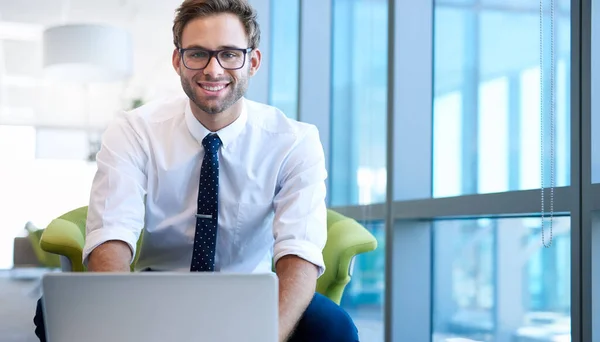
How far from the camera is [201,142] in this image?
2105 millimetres

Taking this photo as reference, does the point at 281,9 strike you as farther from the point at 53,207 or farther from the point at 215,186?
the point at 215,186

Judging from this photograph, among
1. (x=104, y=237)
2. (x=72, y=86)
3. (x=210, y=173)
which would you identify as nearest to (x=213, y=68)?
(x=210, y=173)

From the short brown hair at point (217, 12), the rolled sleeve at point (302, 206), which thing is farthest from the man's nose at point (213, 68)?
the rolled sleeve at point (302, 206)

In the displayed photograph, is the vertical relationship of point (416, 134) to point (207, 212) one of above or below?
above

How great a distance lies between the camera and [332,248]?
89.7 inches

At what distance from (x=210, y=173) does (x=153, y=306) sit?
2.94 ft

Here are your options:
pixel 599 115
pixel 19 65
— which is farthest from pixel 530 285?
pixel 19 65

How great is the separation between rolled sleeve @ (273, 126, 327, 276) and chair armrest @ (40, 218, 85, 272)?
64 cm

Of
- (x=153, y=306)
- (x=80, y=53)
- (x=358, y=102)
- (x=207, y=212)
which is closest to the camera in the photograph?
(x=153, y=306)

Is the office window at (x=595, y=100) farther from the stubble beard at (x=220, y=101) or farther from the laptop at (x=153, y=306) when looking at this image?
the laptop at (x=153, y=306)

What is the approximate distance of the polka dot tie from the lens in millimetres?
2033

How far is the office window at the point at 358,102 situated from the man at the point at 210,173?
167cm

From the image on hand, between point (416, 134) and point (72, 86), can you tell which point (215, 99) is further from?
point (72, 86)

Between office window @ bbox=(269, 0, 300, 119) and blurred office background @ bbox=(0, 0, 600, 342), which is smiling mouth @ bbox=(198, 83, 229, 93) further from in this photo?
office window @ bbox=(269, 0, 300, 119)
